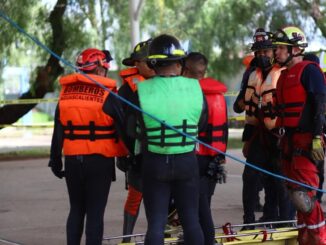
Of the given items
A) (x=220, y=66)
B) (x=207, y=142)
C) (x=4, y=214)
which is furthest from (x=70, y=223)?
(x=220, y=66)

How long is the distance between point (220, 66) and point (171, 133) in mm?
21925

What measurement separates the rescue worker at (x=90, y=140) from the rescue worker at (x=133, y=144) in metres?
0.14

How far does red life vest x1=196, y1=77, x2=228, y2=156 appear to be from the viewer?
6105 millimetres

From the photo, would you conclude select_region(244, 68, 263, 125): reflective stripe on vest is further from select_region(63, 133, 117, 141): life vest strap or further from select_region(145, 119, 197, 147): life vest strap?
select_region(145, 119, 197, 147): life vest strap

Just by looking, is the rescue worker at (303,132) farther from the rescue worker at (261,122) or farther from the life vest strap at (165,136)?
the life vest strap at (165,136)

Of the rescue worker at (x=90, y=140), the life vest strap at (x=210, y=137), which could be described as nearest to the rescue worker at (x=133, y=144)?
the rescue worker at (x=90, y=140)

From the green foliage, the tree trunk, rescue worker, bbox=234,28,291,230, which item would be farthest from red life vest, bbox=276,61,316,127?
the tree trunk

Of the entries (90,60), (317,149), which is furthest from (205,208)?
(90,60)

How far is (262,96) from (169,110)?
231 cm

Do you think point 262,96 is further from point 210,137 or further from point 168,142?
point 168,142

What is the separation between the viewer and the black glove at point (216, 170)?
6.12 m

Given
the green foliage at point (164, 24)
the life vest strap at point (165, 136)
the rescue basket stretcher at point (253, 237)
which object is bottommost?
the rescue basket stretcher at point (253, 237)

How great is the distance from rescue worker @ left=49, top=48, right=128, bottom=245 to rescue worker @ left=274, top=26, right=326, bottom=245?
1527 millimetres

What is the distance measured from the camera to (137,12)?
1839 cm
